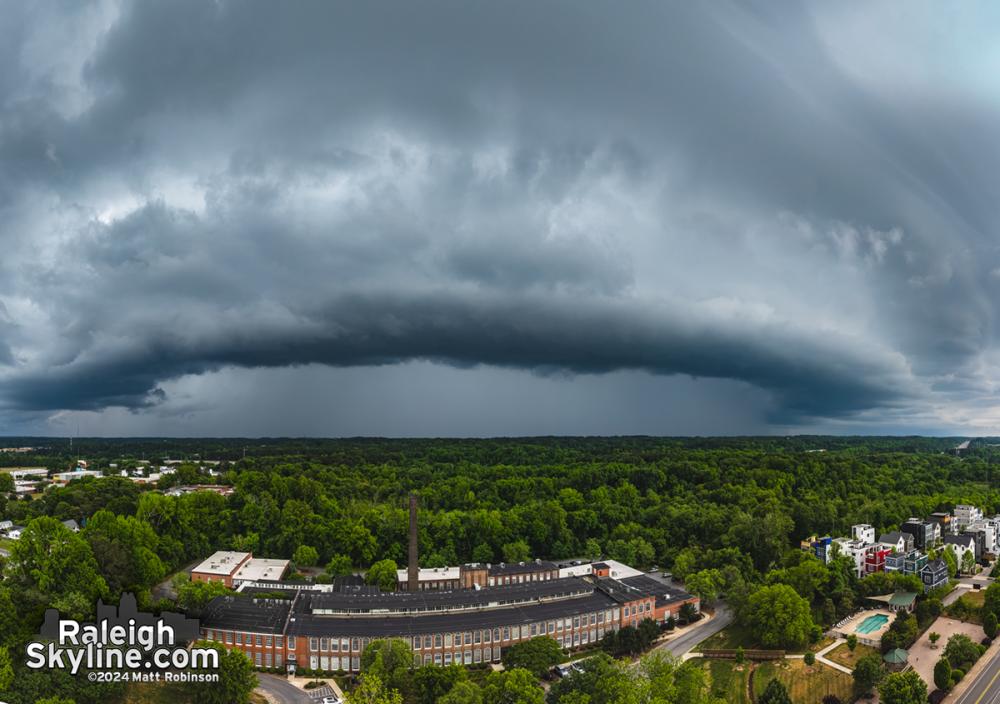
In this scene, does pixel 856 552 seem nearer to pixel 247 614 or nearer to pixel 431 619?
pixel 431 619

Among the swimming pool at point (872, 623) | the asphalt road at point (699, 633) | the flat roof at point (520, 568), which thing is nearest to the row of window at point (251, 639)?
the flat roof at point (520, 568)

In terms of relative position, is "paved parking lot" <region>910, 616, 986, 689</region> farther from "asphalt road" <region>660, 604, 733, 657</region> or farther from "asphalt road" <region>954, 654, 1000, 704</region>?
"asphalt road" <region>660, 604, 733, 657</region>

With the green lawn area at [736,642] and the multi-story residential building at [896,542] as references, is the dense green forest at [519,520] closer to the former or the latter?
the green lawn area at [736,642]

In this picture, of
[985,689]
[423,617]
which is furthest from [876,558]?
[423,617]

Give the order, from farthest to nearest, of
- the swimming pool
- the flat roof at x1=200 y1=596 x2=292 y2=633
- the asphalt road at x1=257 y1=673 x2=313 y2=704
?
the swimming pool, the flat roof at x1=200 y1=596 x2=292 y2=633, the asphalt road at x1=257 y1=673 x2=313 y2=704

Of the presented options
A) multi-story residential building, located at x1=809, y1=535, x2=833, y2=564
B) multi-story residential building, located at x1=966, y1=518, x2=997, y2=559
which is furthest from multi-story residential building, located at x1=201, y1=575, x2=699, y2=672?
multi-story residential building, located at x1=966, y1=518, x2=997, y2=559

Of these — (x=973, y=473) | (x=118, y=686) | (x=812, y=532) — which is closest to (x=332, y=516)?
(x=118, y=686)
